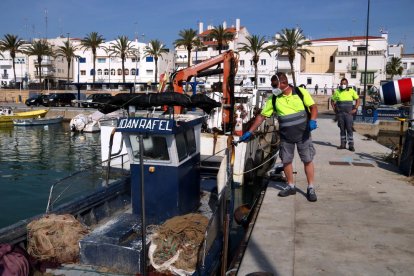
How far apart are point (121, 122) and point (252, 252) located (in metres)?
2.67

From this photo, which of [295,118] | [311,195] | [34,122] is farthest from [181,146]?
[34,122]

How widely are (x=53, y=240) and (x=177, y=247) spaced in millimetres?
1687

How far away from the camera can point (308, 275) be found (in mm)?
4078

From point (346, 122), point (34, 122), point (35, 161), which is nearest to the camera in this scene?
point (346, 122)

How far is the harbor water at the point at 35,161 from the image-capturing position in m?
12.7

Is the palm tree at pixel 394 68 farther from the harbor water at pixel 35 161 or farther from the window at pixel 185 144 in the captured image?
the window at pixel 185 144

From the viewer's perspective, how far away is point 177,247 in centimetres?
485

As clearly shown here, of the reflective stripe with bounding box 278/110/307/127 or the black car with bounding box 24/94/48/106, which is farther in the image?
the black car with bounding box 24/94/48/106

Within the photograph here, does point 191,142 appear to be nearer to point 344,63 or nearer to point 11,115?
point 11,115

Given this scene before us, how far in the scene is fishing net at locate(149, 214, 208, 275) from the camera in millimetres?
4746

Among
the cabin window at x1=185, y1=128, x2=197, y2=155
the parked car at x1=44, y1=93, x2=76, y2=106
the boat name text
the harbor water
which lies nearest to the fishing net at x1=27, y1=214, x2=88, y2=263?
the boat name text

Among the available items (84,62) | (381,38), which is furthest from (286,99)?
(84,62)

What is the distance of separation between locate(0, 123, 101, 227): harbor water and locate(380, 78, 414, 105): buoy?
10132 mm

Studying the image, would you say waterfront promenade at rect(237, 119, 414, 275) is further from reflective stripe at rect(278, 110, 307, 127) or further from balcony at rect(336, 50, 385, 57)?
balcony at rect(336, 50, 385, 57)
